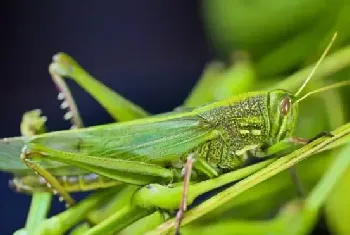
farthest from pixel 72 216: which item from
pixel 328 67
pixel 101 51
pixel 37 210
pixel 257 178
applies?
pixel 101 51

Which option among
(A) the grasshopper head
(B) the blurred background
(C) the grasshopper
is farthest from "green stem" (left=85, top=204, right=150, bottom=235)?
(B) the blurred background

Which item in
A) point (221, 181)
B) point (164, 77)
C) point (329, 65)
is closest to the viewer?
point (221, 181)

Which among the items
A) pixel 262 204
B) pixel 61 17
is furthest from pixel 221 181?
pixel 61 17

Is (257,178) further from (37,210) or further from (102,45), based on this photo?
(102,45)

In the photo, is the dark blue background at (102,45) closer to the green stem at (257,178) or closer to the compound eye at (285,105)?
the compound eye at (285,105)

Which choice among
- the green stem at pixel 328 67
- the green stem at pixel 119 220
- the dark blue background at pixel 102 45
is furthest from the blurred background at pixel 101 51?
the green stem at pixel 119 220

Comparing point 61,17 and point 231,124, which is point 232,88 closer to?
point 231,124
